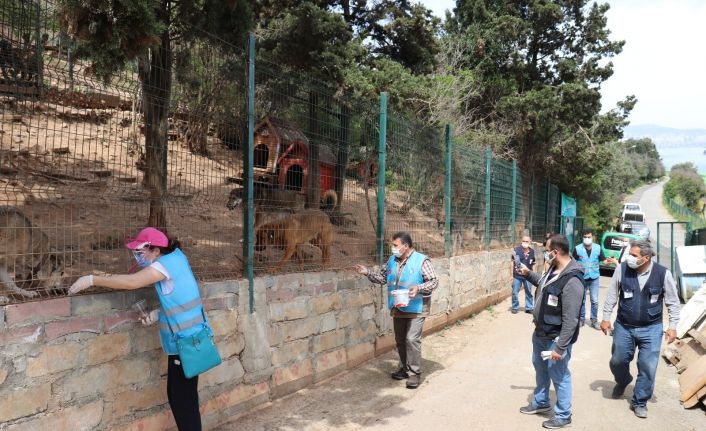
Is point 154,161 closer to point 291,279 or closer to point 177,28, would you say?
point 177,28

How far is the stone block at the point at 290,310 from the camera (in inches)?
223

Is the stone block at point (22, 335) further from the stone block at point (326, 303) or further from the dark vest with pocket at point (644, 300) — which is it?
the dark vest with pocket at point (644, 300)

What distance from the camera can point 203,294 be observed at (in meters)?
4.80

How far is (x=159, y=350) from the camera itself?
438cm

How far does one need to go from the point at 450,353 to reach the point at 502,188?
6.60 meters

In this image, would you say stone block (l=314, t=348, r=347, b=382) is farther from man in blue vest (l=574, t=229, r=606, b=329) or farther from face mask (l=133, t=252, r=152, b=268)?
man in blue vest (l=574, t=229, r=606, b=329)

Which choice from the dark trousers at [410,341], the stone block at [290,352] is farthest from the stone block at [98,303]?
the dark trousers at [410,341]

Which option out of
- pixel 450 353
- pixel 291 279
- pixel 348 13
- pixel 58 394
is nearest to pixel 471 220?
pixel 450 353

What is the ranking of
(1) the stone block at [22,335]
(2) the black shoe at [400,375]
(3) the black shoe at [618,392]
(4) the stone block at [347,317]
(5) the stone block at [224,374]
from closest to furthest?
(1) the stone block at [22,335] → (5) the stone block at [224,374] → (3) the black shoe at [618,392] → (2) the black shoe at [400,375] → (4) the stone block at [347,317]

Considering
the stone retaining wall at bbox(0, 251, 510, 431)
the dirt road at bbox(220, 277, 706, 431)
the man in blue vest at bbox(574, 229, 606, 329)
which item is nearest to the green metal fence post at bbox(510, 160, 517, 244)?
the man in blue vest at bbox(574, 229, 606, 329)

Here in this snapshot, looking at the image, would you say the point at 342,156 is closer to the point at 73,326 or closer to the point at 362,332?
the point at 362,332

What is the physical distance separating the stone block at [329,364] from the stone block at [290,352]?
0.29 m

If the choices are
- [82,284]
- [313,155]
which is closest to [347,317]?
[313,155]

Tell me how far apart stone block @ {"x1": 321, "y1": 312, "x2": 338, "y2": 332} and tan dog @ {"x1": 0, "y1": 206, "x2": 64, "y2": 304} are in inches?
117
